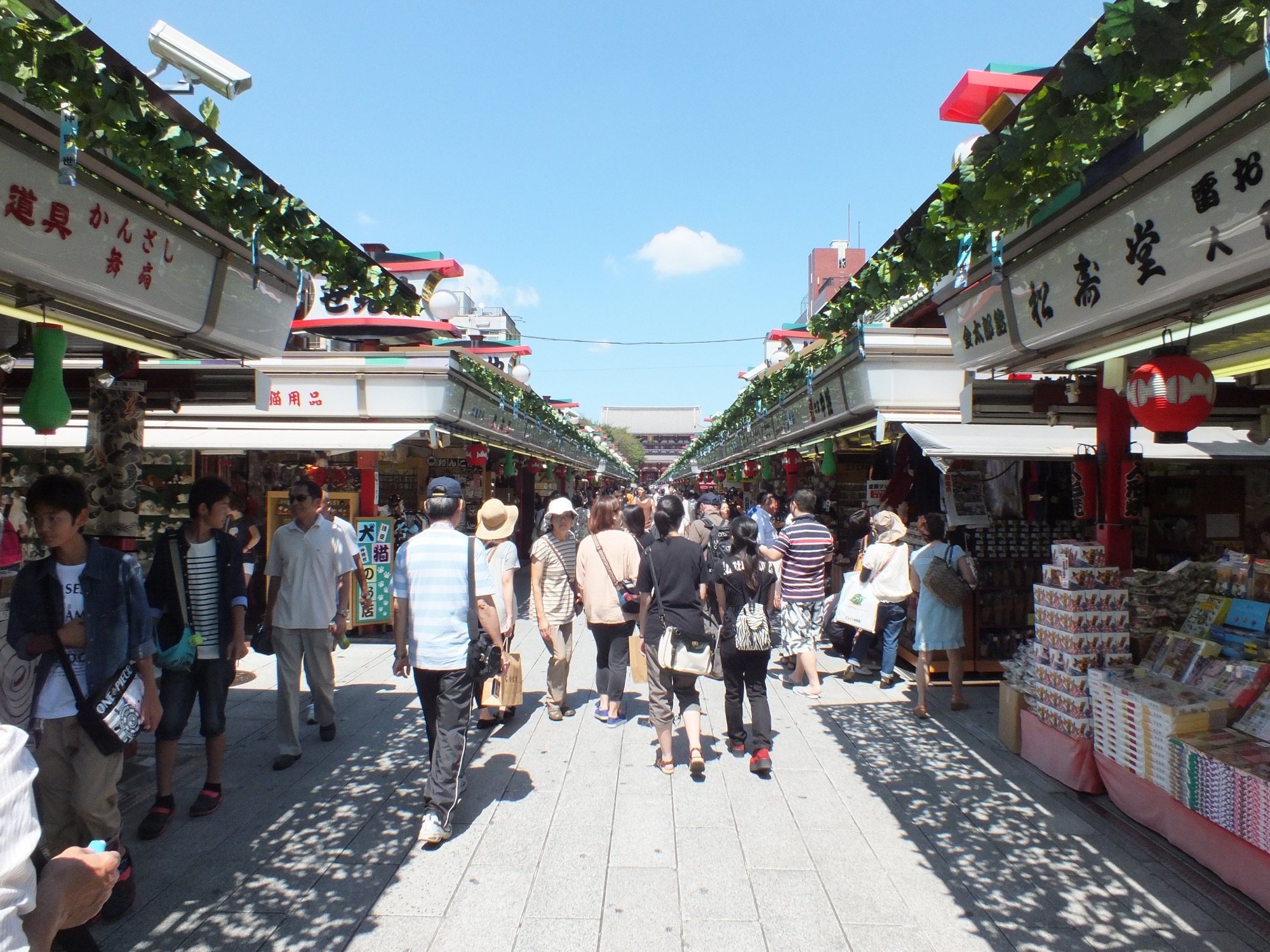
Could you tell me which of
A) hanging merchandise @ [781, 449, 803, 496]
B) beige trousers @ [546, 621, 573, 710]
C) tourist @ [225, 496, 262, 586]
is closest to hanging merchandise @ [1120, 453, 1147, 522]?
hanging merchandise @ [781, 449, 803, 496]

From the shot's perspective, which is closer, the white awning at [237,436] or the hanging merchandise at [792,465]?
the white awning at [237,436]

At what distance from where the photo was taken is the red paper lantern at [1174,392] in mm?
3697

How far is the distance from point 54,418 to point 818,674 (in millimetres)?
6476

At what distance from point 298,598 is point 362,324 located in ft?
21.4

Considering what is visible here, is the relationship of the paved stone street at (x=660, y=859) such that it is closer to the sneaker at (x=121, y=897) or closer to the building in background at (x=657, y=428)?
the sneaker at (x=121, y=897)

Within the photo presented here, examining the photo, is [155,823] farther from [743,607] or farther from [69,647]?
[743,607]

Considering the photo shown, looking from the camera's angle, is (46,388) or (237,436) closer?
(46,388)

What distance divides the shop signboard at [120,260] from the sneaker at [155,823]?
8.55ft

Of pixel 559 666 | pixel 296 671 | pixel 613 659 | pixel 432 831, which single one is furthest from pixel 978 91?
pixel 296 671

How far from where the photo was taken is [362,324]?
1082cm

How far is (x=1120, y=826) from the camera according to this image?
13.9 feet

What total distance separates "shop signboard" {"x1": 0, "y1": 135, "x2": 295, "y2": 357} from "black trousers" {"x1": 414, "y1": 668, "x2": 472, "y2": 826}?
233 cm

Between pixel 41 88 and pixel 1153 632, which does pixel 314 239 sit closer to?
pixel 41 88

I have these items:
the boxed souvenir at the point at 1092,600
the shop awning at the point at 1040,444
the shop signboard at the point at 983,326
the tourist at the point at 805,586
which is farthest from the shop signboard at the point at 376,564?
the boxed souvenir at the point at 1092,600
